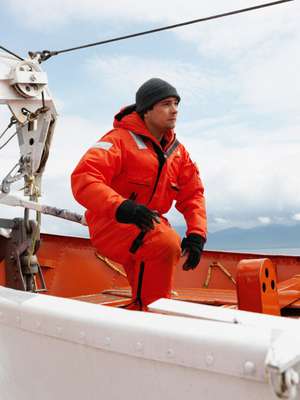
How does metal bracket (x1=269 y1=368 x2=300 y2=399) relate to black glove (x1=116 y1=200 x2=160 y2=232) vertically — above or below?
below

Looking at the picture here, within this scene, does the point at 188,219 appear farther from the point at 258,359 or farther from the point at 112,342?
the point at 258,359

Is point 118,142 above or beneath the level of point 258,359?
above

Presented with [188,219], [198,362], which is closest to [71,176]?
[188,219]

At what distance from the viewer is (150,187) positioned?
3445 mm

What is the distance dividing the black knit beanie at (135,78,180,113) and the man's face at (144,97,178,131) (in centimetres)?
3

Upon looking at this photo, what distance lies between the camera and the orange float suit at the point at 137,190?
3.19m

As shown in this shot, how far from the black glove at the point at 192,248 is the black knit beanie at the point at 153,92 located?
0.85 meters

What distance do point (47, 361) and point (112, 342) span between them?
0.46 m

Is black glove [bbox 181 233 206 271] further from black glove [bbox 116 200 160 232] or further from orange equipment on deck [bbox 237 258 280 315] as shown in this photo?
orange equipment on deck [bbox 237 258 280 315]

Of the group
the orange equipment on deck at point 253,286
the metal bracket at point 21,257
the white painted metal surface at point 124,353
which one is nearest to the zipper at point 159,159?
the orange equipment on deck at point 253,286

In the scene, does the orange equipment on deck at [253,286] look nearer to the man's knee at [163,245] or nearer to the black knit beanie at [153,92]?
the man's knee at [163,245]

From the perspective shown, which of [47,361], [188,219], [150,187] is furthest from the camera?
[188,219]

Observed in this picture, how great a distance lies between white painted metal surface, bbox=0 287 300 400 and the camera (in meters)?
1.55

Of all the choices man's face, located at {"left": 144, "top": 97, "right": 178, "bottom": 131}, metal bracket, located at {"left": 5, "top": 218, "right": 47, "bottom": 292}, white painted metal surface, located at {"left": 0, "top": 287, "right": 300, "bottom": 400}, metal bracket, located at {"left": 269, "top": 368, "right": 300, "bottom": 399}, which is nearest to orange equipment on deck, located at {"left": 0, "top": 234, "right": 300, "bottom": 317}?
metal bracket, located at {"left": 5, "top": 218, "right": 47, "bottom": 292}
